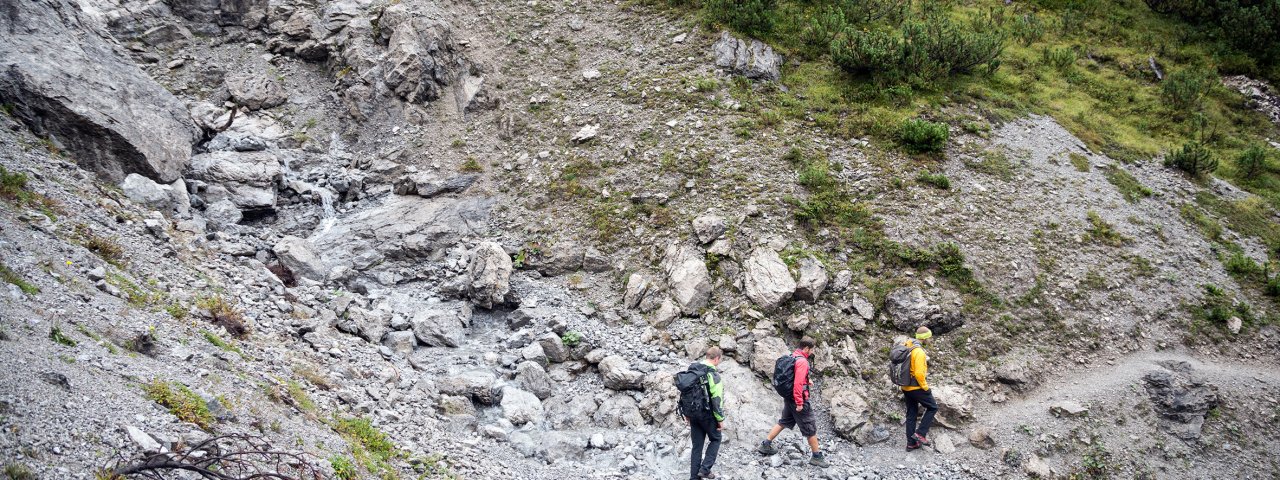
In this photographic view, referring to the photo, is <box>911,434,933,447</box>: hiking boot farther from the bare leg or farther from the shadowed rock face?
the shadowed rock face

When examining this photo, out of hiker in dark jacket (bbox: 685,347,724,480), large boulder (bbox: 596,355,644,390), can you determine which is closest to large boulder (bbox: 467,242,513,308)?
large boulder (bbox: 596,355,644,390)

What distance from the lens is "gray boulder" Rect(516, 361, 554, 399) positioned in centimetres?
1176

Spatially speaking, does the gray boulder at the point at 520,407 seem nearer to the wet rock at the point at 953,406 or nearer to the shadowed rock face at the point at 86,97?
the wet rock at the point at 953,406

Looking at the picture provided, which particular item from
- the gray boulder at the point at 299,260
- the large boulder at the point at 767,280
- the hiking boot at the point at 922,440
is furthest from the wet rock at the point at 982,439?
the gray boulder at the point at 299,260

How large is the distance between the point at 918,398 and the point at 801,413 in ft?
7.41

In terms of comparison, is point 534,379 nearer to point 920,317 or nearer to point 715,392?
point 715,392

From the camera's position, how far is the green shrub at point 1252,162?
17.5 m

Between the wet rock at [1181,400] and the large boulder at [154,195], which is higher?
the large boulder at [154,195]

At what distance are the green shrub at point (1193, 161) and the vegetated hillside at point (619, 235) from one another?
8 centimetres

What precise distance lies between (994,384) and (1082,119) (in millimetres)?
11914

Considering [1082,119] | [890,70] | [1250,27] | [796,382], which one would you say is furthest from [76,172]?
[1250,27]

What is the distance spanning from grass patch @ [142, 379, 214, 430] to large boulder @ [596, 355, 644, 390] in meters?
6.67

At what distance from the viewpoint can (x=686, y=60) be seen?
65.4 ft

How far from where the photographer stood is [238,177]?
16500mm
